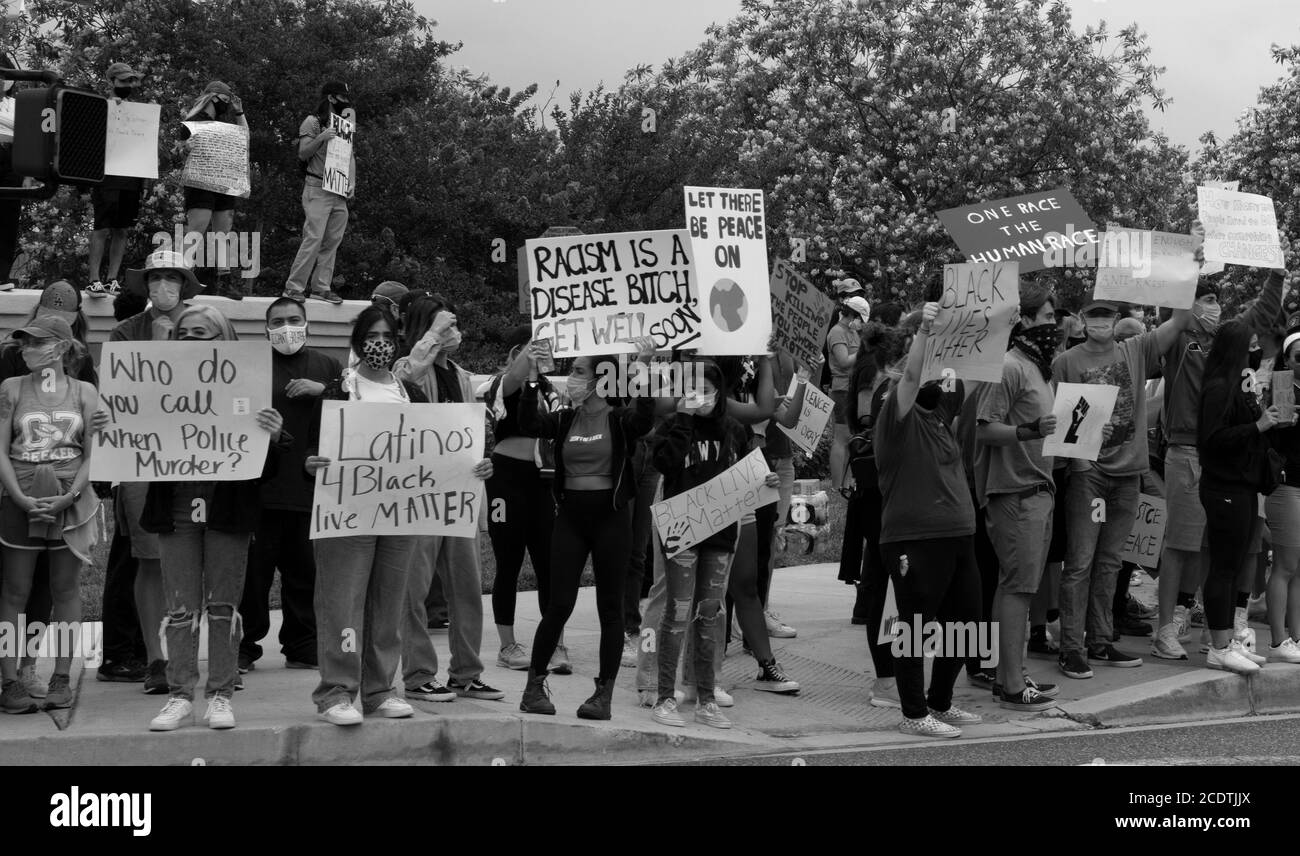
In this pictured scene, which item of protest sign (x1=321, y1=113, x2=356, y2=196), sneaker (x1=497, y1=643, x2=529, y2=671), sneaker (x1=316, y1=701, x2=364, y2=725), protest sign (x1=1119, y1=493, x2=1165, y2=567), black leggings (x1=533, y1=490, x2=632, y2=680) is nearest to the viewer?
sneaker (x1=316, y1=701, x2=364, y2=725)

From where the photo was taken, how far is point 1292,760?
720 centimetres

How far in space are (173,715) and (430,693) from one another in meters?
1.31

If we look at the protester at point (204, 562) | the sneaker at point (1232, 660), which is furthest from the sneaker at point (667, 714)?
the sneaker at point (1232, 660)

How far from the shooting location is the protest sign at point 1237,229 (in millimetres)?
9352

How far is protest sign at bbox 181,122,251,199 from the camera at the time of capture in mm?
11273

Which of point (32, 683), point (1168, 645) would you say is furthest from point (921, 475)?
point (32, 683)

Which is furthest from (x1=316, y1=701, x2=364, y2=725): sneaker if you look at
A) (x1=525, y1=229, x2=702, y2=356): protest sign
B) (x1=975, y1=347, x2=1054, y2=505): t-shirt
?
(x1=975, y1=347, x2=1054, y2=505): t-shirt

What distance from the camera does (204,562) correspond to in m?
7.04

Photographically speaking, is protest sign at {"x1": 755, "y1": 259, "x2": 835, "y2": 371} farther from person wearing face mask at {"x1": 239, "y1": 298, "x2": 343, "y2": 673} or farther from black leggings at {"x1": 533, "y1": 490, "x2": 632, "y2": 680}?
person wearing face mask at {"x1": 239, "y1": 298, "x2": 343, "y2": 673}

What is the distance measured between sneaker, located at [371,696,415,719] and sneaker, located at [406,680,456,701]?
1.34ft

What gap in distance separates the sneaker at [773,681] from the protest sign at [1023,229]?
270cm

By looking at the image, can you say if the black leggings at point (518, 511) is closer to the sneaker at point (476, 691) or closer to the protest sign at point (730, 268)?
the sneaker at point (476, 691)

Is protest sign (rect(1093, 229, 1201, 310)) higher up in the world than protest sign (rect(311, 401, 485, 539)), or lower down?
higher up

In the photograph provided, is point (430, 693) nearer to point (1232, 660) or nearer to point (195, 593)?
point (195, 593)
